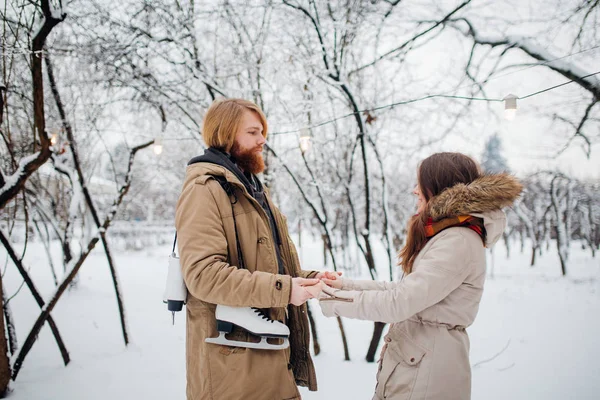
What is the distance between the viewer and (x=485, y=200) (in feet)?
4.47

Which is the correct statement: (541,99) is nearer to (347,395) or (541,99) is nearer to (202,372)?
(347,395)

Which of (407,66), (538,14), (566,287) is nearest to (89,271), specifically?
(407,66)

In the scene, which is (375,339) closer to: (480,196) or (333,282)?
(333,282)

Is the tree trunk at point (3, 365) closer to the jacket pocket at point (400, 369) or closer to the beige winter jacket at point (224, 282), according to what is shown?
the beige winter jacket at point (224, 282)

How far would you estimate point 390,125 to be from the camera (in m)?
6.46

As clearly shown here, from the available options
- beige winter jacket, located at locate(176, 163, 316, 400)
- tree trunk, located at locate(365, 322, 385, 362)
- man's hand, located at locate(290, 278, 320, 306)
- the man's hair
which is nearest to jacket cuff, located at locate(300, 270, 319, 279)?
beige winter jacket, located at locate(176, 163, 316, 400)

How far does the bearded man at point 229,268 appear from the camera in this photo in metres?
1.17

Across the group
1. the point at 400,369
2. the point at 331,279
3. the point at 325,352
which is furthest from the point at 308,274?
the point at 325,352

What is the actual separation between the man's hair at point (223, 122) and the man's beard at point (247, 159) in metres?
0.03

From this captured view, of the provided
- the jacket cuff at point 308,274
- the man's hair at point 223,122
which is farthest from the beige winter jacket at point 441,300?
the man's hair at point 223,122

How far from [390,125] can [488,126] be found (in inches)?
68.6

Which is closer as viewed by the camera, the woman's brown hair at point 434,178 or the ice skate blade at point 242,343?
the ice skate blade at point 242,343

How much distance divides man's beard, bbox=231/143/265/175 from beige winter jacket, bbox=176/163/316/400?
0.20 m

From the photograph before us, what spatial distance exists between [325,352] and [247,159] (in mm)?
4046
